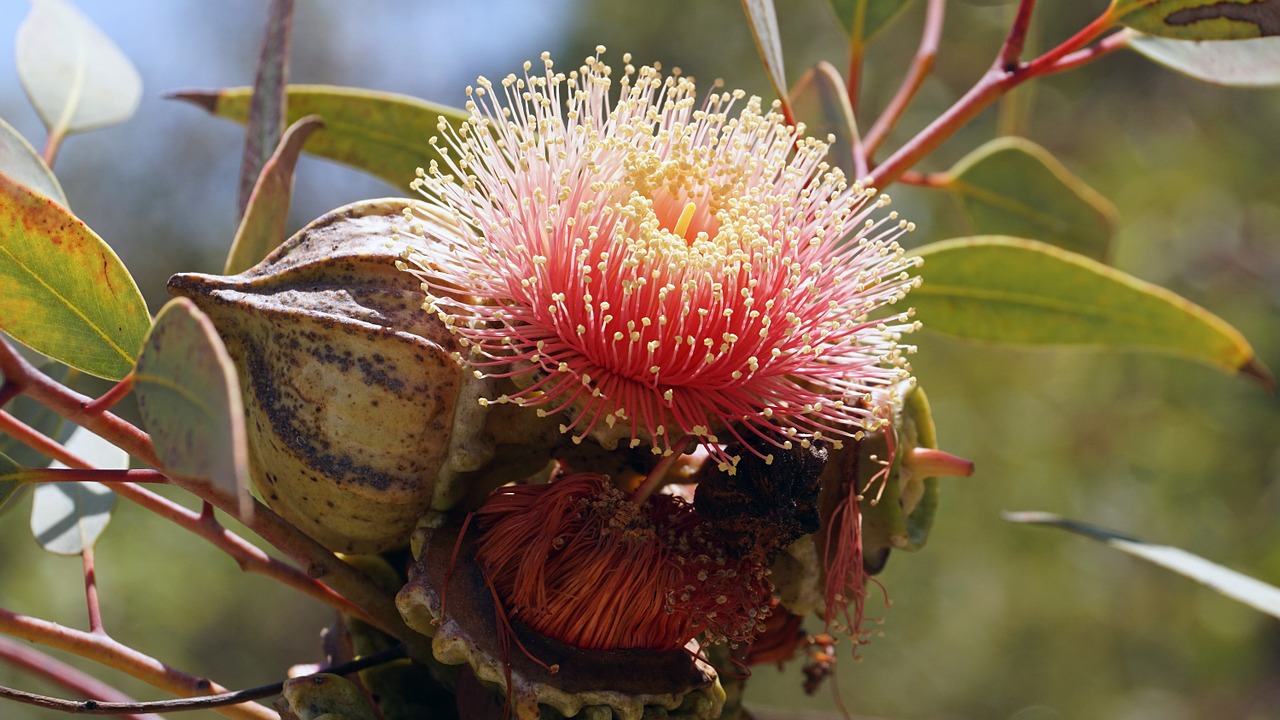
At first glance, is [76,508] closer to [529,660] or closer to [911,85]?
[529,660]

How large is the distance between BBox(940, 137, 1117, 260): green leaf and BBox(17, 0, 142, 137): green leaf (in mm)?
893

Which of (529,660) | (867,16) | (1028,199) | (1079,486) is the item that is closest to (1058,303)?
(1028,199)

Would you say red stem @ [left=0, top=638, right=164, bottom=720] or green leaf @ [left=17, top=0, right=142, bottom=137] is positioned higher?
green leaf @ [left=17, top=0, right=142, bottom=137]

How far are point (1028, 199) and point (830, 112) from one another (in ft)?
1.17

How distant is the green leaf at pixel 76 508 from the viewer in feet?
2.91

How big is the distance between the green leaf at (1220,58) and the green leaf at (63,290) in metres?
0.87

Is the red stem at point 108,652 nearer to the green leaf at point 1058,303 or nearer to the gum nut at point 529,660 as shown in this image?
the gum nut at point 529,660

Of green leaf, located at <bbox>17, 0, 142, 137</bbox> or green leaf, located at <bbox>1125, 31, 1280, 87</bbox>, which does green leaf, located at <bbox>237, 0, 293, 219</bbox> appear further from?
green leaf, located at <bbox>1125, 31, 1280, 87</bbox>

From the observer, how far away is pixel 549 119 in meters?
0.74

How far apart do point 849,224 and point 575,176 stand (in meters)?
0.20

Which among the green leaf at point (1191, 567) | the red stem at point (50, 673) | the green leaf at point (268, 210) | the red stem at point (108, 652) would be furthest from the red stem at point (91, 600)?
the green leaf at point (1191, 567)

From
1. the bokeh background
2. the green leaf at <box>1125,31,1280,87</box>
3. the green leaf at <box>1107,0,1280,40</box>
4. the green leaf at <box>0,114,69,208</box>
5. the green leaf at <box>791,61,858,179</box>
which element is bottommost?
the bokeh background

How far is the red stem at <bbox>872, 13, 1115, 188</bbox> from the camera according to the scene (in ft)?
3.03

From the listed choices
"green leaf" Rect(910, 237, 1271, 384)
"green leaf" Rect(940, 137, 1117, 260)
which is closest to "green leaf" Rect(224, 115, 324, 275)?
"green leaf" Rect(910, 237, 1271, 384)
